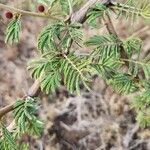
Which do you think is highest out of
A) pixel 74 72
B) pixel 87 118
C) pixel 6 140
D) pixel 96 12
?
pixel 96 12

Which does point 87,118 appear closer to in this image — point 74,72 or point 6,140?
point 6,140

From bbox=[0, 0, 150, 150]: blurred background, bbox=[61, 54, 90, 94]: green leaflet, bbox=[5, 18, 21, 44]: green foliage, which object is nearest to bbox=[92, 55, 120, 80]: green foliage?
bbox=[61, 54, 90, 94]: green leaflet

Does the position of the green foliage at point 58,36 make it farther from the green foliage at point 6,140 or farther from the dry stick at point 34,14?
the green foliage at point 6,140

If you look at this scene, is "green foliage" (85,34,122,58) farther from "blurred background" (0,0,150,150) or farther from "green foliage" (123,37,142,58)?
"blurred background" (0,0,150,150)

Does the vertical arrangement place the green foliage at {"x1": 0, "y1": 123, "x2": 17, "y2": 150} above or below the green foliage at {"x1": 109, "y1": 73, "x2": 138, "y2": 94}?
below

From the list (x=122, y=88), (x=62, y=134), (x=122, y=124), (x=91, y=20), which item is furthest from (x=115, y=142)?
(x=91, y=20)

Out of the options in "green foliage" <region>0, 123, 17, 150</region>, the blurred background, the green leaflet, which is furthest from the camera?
the blurred background

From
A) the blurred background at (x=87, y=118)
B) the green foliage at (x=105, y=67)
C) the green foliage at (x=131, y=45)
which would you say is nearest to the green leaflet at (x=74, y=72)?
the green foliage at (x=105, y=67)

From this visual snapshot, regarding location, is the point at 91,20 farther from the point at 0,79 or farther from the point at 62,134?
the point at 0,79

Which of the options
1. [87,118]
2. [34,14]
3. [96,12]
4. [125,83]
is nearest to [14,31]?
Answer: [34,14]
